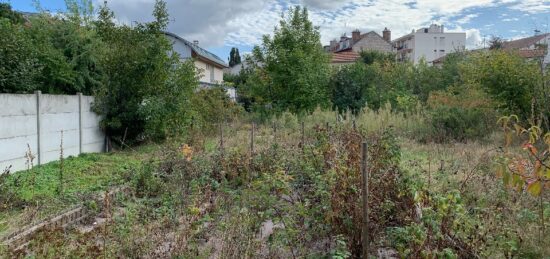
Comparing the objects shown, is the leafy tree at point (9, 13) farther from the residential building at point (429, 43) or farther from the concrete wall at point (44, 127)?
the residential building at point (429, 43)

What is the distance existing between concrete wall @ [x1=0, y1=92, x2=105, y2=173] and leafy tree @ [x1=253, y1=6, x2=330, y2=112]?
765cm

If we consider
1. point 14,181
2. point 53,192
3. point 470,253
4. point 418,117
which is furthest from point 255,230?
point 418,117

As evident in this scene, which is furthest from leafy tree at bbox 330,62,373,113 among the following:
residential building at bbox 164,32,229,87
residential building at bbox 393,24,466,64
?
residential building at bbox 393,24,466,64

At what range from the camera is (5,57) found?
791 centimetres

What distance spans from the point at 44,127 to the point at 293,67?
9.54 meters

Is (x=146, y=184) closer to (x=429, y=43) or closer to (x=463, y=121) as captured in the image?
(x=463, y=121)

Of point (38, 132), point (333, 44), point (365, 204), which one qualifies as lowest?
point (365, 204)

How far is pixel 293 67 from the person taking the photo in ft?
51.8

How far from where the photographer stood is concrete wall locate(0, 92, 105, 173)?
7.09 m

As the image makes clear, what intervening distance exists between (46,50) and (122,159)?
2.92 m

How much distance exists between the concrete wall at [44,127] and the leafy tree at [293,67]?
25.1 ft

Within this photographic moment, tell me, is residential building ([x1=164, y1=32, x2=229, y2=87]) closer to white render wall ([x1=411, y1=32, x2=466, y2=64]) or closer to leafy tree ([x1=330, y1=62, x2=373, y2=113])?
leafy tree ([x1=330, y1=62, x2=373, y2=113])

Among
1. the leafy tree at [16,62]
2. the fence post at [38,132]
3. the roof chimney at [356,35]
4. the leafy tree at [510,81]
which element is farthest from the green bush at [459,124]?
the roof chimney at [356,35]

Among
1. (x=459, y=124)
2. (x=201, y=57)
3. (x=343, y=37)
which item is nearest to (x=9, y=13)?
(x=201, y=57)
